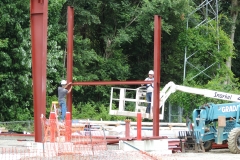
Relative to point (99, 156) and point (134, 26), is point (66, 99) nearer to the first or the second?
point (99, 156)

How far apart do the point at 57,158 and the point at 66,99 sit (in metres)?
7.91

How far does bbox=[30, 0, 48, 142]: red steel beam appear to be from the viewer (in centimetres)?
1831

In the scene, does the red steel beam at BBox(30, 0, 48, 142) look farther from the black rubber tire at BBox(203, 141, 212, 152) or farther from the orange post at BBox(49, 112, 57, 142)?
the black rubber tire at BBox(203, 141, 212, 152)

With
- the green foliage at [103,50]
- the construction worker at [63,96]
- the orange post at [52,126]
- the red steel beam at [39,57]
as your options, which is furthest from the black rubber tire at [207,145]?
the green foliage at [103,50]

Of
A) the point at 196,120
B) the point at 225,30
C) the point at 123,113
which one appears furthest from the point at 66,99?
the point at 225,30

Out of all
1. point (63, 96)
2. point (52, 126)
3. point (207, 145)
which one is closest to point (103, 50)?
point (63, 96)

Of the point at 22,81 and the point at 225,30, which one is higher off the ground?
the point at 225,30

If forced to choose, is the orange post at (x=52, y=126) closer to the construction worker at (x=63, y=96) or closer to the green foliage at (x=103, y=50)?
the construction worker at (x=63, y=96)

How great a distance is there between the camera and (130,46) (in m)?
44.6

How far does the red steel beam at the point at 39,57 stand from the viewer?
18.3 m

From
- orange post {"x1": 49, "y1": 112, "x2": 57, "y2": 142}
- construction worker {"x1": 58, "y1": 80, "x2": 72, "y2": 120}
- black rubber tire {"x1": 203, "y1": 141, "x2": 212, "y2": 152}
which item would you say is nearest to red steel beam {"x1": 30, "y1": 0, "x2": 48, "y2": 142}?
orange post {"x1": 49, "y1": 112, "x2": 57, "y2": 142}

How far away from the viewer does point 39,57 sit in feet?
61.2

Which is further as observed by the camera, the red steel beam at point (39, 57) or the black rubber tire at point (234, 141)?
A: the black rubber tire at point (234, 141)

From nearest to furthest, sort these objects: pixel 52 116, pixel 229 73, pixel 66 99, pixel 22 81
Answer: pixel 52 116, pixel 66 99, pixel 22 81, pixel 229 73
